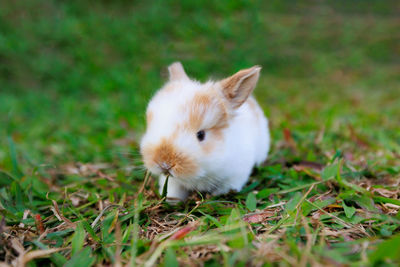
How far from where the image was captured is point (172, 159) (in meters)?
2.54

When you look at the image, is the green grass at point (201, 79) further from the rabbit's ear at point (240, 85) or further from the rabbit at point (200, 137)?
the rabbit's ear at point (240, 85)

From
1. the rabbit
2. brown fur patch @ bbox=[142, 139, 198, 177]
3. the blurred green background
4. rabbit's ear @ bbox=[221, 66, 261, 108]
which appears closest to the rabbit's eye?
the rabbit

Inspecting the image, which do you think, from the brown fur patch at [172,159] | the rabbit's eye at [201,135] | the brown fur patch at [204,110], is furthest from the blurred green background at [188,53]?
the brown fur patch at [172,159]

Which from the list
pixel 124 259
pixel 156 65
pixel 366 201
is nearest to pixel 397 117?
pixel 366 201

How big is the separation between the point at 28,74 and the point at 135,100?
373 cm

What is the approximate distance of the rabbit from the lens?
258cm

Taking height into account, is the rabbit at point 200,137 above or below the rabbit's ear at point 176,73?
below

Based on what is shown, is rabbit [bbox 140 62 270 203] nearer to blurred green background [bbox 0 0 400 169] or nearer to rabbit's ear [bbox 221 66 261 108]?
rabbit's ear [bbox 221 66 261 108]

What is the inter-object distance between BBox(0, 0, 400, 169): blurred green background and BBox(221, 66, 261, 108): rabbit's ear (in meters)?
2.89

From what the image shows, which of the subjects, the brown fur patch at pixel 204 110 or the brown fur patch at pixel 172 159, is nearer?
the brown fur patch at pixel 172 159

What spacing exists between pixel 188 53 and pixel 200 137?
7.05 meters

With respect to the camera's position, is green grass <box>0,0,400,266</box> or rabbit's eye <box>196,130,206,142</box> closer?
green grass <box>0,0,400,266</box>

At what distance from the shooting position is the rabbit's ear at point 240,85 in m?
2.84

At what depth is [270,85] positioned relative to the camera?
8734 millimetres
